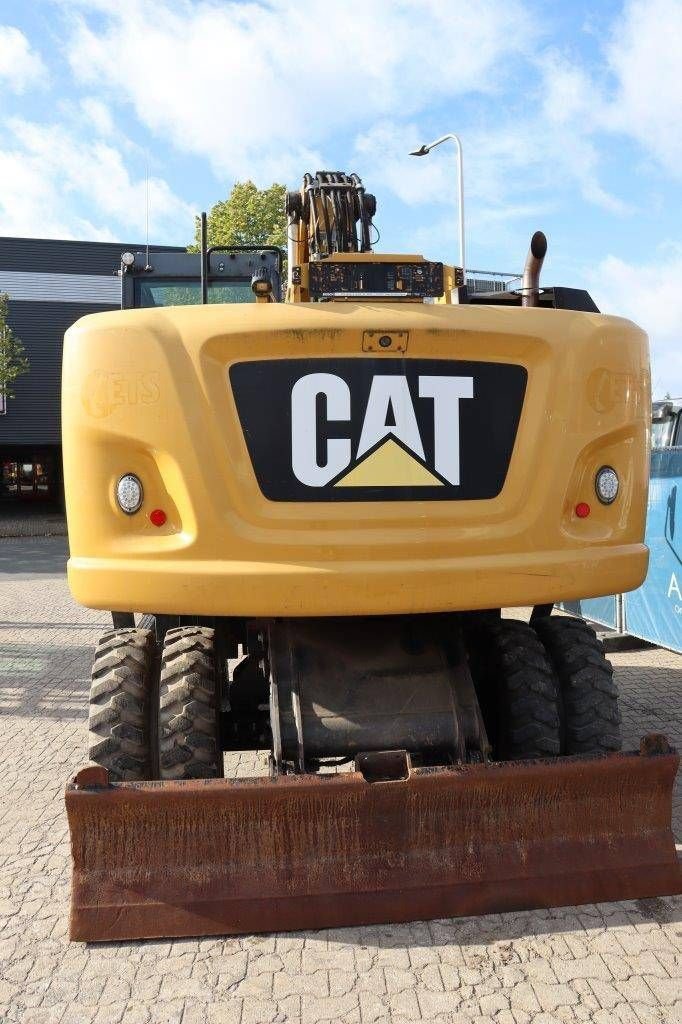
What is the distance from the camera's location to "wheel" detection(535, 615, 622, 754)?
3.24 metres

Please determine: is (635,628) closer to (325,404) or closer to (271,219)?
(325,404)

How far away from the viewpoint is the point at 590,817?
9.45 ft

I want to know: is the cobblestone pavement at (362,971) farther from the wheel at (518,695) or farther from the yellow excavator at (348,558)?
the wheel at (518,695)

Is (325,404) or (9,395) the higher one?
(9,395)

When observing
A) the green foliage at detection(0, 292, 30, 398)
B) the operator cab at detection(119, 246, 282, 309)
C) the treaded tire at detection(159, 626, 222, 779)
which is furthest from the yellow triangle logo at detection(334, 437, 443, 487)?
the green foliage at detection(0, 292, 30, 398)

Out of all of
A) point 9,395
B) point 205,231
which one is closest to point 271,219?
point 9,395

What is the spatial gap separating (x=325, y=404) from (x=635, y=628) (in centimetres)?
591

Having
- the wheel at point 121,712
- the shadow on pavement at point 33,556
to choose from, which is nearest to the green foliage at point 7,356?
the shadow on pavement at point 33,556

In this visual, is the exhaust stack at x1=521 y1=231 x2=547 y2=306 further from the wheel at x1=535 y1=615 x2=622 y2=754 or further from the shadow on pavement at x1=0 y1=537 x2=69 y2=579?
the shadow on pavement at x1=0 y1=537 x2=69 y2=579

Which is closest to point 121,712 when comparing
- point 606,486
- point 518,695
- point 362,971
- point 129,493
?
point 129,493

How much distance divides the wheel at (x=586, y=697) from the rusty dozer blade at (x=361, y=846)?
1.12 ft

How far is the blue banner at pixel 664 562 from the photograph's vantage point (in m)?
6.91

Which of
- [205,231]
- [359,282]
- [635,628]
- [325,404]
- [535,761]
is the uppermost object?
[205,231]

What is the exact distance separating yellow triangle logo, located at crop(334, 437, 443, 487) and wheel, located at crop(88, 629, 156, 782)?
1167mm
